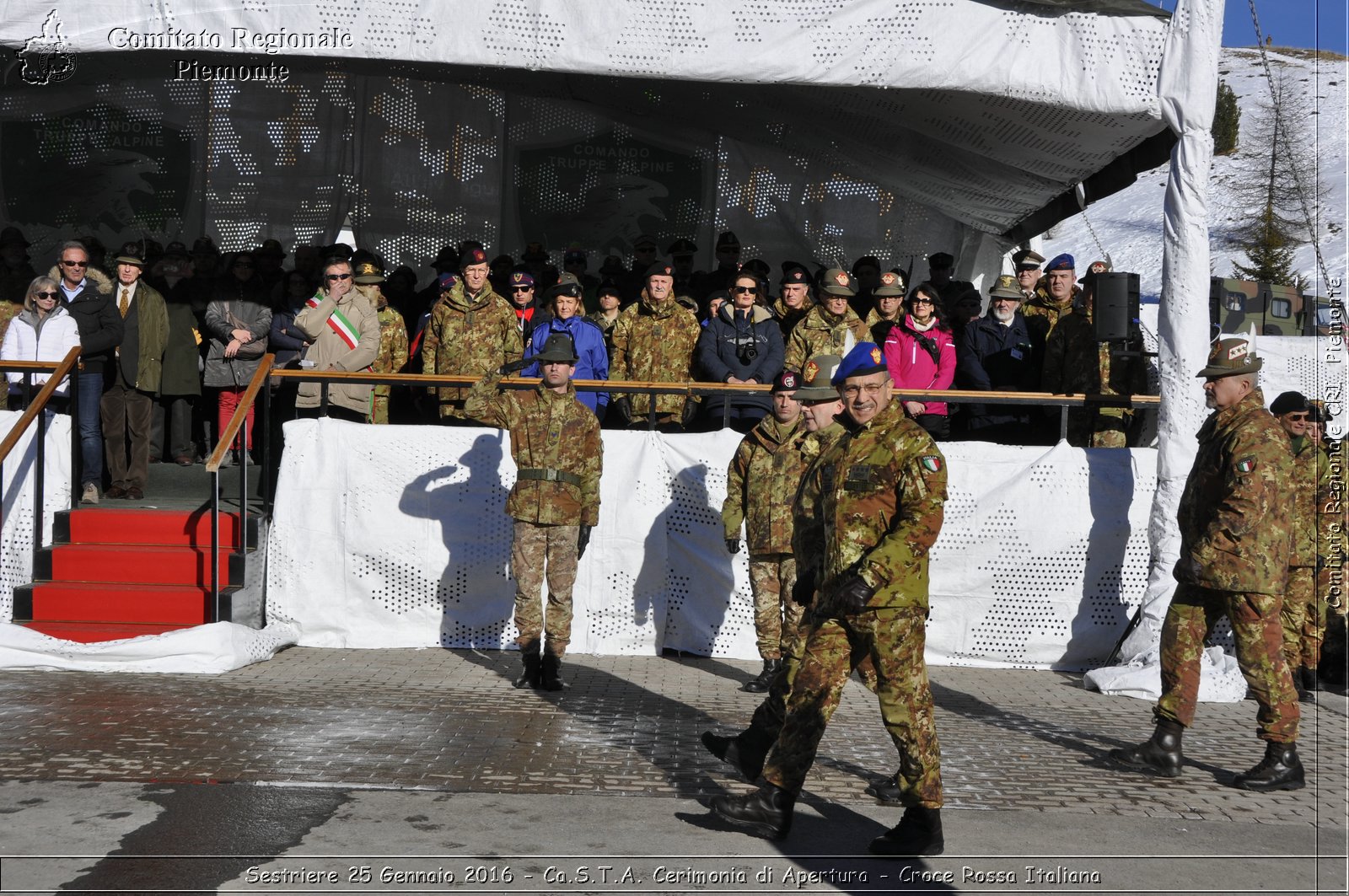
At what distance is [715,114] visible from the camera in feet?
43.4

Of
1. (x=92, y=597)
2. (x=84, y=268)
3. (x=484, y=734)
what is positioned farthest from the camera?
(x=84, y=268)

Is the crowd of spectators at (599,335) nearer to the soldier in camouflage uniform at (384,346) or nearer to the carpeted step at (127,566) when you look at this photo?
the soldier in camouflage uniform at (384,346)

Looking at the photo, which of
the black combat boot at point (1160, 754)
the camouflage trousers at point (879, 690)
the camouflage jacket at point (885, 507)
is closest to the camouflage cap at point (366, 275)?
the camouflage jacket at point (885, 507)

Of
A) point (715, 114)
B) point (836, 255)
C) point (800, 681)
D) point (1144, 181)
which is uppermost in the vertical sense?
point (1144, 181)

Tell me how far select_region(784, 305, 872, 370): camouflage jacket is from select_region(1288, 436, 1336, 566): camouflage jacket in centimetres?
316

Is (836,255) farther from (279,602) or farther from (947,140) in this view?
(279,602)

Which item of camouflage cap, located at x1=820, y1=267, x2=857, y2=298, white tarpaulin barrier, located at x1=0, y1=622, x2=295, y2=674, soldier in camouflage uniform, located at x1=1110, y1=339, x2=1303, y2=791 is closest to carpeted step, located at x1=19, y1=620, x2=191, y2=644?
white tarpaulin barrier, located at x1=0, y1=622, x2=295, y2=674

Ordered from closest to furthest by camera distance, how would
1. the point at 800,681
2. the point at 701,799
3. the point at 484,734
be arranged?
the point at 800,681 < the point at 701,799 < the point at 484,734

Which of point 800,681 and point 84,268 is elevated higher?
point 84,268

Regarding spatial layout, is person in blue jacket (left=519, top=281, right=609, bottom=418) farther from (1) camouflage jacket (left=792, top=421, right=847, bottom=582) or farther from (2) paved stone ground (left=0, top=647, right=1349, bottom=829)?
(1) camouflage jacket (left=792, top=421, right=847, bottom=582)

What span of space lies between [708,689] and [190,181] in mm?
8399

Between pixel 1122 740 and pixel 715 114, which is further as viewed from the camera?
pixel 715 114

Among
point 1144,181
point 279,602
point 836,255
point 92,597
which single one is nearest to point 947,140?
point 836,255

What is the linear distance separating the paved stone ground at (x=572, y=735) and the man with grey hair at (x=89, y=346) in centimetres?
214
